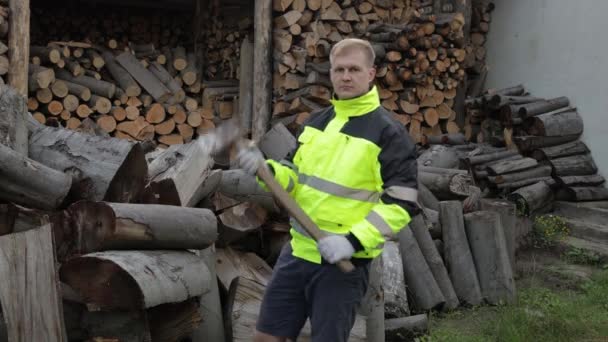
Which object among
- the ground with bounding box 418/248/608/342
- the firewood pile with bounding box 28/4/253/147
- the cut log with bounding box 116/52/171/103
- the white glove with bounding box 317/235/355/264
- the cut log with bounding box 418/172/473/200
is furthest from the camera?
the cut log with bounding box 116/52/171/103

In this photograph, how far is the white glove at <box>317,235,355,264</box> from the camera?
265 centimetres

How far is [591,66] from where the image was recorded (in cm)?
743

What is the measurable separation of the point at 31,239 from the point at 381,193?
162 cm

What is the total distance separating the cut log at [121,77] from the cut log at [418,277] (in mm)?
4596

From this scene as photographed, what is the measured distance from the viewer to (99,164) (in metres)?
A: 4.26

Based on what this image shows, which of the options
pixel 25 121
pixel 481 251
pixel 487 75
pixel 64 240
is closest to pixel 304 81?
pixel 487 75

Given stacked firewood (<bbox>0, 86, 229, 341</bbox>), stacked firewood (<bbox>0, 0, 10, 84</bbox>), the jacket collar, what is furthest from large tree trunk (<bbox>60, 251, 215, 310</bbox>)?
stacked firewood (<bbox>0, 0, 10, 84</bbox>)

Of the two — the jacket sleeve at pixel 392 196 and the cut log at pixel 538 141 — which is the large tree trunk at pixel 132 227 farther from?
the cut log at pixel 538 141

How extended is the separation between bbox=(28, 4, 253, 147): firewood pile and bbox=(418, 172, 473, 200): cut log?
9.39ft

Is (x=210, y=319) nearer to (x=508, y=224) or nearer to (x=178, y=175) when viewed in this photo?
(x=178, y=175)

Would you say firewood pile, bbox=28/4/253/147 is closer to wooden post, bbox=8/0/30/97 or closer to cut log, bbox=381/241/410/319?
wooden post, bbox=8/0/30/97

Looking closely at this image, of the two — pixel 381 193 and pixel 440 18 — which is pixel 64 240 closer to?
pixel 381 193

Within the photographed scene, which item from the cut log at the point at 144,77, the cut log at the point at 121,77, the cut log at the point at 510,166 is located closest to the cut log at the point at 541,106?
the cut log at the point at 510,166

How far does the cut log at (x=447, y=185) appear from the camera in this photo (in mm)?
5914
